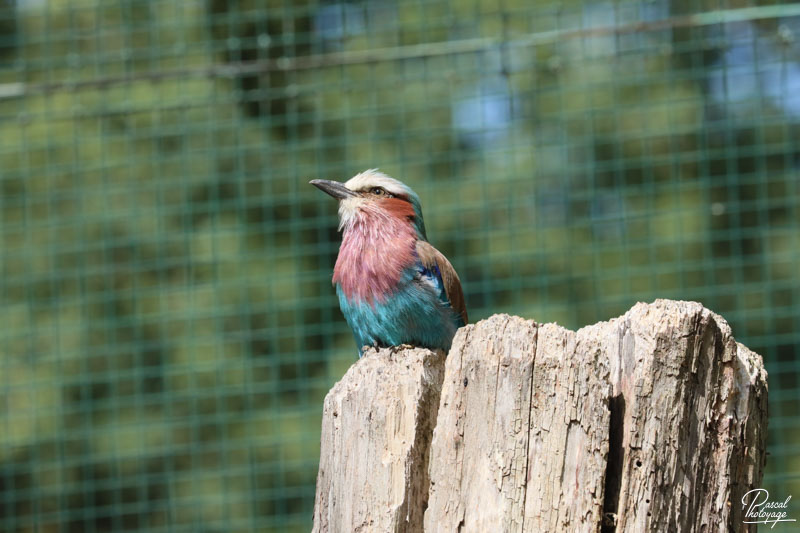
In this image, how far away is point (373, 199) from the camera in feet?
13.4

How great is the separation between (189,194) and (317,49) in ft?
3.78

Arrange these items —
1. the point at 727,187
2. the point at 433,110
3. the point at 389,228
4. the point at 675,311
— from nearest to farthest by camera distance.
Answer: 1. the point at 675,311
2. the point at 389,228
3. the point at 727,187
4. the point at 433,110

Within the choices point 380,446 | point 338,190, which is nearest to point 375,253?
point 338,190

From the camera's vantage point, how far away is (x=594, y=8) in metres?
6.14

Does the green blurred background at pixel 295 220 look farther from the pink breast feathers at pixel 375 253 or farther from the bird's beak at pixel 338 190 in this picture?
the pink breast feathers at pixel 375 253

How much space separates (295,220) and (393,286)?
261 cm

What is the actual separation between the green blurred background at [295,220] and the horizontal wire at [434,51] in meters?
0.17

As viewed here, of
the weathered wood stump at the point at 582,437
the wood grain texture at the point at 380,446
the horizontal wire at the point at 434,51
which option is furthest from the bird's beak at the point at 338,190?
the weathered wood stump at the point at 582,437

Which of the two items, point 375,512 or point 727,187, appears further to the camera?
point 727,187

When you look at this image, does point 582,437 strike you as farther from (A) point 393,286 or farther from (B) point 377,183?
(B) point 377,183

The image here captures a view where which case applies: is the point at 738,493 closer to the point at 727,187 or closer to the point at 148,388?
the point at 727,187

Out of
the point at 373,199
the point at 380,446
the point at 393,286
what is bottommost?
the point at 380,446

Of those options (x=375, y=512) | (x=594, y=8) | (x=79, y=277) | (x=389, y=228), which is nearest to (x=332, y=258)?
(x=79, y=277)

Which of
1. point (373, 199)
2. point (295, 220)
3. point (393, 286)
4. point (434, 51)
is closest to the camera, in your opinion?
point (393, 286)
